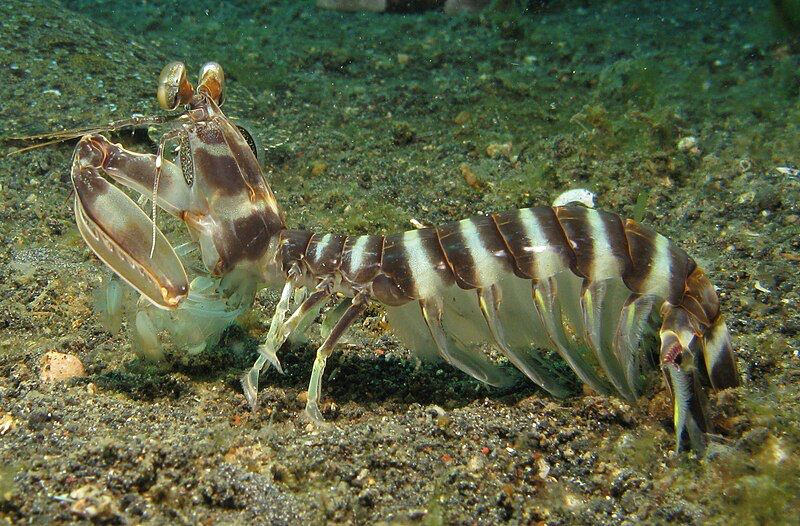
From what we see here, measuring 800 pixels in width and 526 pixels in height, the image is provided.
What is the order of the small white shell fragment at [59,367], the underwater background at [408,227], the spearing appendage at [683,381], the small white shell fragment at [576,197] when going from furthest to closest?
the small white shell fragment at [576,197] < the small white shell fragment at [59,367] < the spearing appendage at [683,381] < the underwater background at [408,227]

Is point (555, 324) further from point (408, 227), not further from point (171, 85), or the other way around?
point (171, 85)

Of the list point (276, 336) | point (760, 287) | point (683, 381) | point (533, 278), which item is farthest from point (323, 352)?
point (760, 287)

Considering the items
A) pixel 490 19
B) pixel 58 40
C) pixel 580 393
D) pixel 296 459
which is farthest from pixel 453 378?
pixel 490 19

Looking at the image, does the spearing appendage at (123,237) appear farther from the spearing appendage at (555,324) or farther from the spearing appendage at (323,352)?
the spearing appendage at (555,324)

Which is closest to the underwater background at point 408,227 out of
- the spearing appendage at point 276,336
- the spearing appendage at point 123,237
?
the spearing appendage at point 276,336

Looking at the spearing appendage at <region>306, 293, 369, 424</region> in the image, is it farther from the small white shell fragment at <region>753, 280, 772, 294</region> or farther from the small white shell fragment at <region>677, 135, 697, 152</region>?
the small white shell fragment at <region>677, 135, 697, 152</region>

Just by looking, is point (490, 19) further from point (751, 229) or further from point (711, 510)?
point (711, 510)
